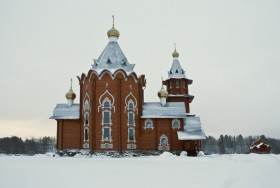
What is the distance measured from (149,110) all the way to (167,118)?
2.09 metres

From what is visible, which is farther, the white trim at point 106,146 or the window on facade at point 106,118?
the window on facade at point 106,118

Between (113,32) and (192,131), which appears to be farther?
(113,32)

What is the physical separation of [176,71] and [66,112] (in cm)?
Result: 1541

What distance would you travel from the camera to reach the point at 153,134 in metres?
33.2

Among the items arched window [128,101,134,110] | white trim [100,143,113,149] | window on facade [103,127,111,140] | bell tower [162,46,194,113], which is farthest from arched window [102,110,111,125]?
bell tower [162,46,194,113]

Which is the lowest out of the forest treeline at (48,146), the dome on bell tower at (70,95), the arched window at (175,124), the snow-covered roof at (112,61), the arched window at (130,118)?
the forest treeline at (48,146)

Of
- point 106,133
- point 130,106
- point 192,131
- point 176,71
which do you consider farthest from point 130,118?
point 176,71

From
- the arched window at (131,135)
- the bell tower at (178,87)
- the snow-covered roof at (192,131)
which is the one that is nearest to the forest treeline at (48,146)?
the bell tower at (178,87)

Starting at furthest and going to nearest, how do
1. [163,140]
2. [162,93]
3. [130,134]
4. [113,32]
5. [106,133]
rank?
[113,32]
[162,93]
[163,140]
[130,134]
[106,133]

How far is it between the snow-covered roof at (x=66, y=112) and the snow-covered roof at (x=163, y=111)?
23.5 ft

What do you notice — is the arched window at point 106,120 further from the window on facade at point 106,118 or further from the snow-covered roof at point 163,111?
the snow-covered roof at point 163,111

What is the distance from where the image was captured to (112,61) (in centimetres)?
3375

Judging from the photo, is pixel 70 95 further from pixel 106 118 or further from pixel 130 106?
pixel 130 106

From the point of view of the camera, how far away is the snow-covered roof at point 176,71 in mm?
41219
